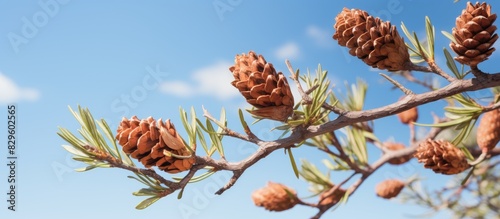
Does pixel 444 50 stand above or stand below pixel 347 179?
above

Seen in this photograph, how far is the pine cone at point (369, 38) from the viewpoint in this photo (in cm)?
51

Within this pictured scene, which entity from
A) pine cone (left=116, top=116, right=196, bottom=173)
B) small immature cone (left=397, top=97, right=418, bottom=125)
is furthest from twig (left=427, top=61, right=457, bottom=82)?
small immature cone (left=397, top=97, right=418, bottom=125)

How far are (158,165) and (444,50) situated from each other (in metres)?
0.35

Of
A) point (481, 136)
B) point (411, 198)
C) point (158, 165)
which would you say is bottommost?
point (411, 198)

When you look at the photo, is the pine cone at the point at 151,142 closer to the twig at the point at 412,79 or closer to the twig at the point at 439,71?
the twig at the point at 439,71

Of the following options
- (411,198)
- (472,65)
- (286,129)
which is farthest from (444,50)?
(411,198)

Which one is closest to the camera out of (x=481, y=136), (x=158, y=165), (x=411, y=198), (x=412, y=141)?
(x=158, y=165)

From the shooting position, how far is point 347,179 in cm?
91

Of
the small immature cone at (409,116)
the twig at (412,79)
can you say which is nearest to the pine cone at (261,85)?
the small immature cone at (409,116)

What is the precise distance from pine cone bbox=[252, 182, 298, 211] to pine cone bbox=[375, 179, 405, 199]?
26 centimetres

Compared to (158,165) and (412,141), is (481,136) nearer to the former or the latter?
(412,141)

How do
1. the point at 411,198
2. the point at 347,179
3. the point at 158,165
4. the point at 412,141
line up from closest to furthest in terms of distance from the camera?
the point at 158,165 → the point at 347,179 → the point at 412,141 → the point at 411,198

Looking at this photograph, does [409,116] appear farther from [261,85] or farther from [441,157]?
[261,85]

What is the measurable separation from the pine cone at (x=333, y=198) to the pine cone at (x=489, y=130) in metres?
0.26
